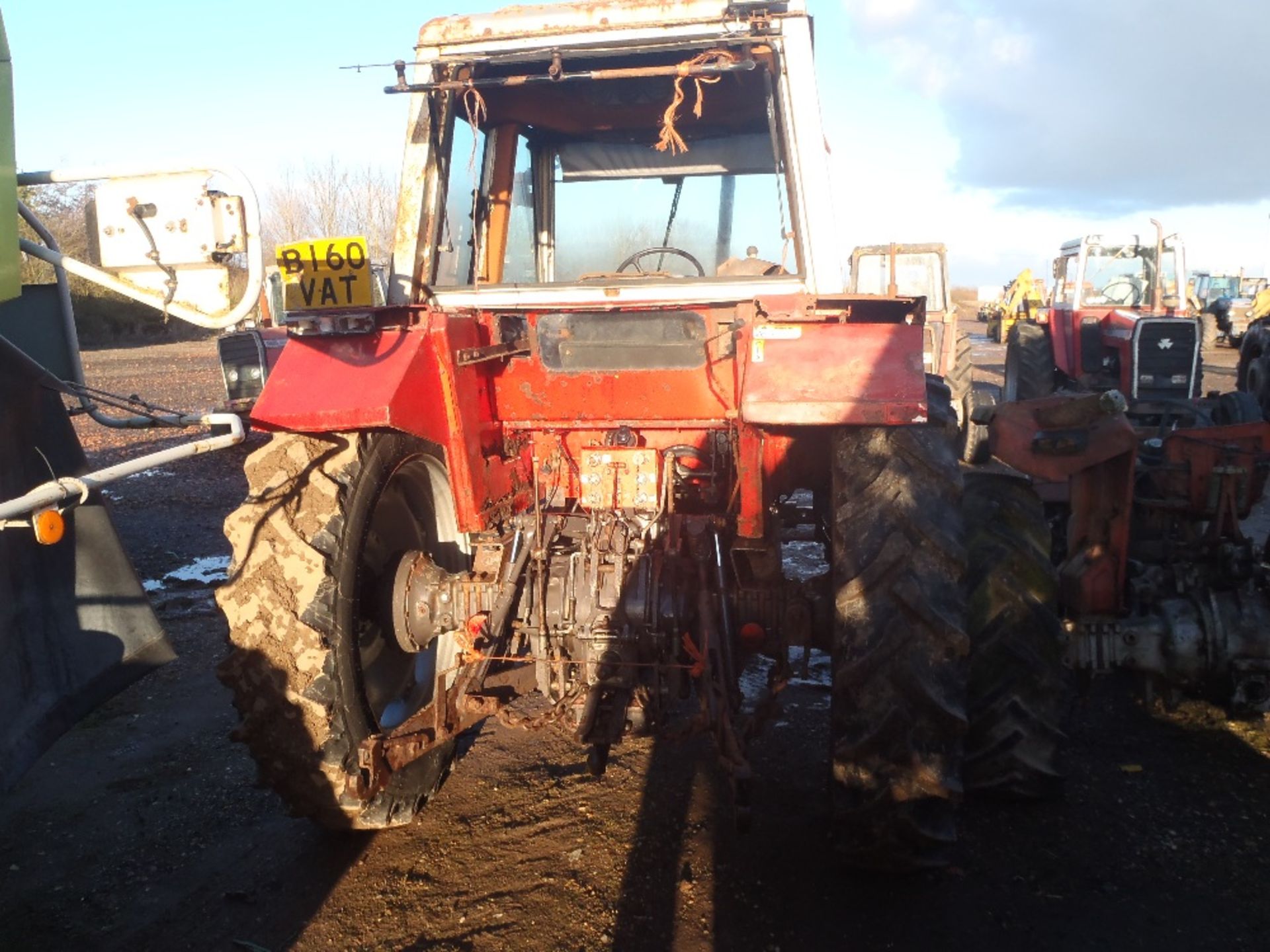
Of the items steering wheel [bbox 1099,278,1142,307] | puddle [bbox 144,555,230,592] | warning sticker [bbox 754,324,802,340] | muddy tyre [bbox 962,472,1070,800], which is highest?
warning sticker [bbox 754,324,802,340]

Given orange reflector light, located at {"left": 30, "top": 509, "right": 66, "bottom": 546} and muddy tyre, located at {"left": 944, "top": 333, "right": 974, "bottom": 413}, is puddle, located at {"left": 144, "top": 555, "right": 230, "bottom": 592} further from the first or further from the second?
muddy tyre, located at {"left": 944, "top": 333, "right": 974, "bottom": 413}

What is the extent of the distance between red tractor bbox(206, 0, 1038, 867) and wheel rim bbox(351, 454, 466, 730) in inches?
0.5

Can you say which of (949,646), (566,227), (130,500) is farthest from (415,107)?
(130,500)

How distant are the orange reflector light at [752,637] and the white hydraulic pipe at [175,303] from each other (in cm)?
170

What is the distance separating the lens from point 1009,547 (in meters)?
3.35

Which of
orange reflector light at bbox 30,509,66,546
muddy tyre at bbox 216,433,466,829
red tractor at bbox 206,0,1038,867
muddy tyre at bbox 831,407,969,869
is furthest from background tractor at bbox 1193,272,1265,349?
orange reflector light at bbox 30,509,66,546

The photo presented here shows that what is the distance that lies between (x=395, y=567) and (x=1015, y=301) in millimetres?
26585

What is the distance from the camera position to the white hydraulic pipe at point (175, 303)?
2.24m

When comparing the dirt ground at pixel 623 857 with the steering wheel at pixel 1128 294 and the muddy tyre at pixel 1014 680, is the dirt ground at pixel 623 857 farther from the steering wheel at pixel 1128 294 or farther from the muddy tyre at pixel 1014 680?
the steering wheel at pixel 1128 294

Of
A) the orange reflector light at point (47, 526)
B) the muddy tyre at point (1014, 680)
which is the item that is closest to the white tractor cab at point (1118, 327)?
the muddy tyre at point (1014, 680)

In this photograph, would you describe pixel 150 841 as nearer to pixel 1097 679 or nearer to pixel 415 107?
pixel 415 107

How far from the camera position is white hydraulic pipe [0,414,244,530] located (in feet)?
6.41

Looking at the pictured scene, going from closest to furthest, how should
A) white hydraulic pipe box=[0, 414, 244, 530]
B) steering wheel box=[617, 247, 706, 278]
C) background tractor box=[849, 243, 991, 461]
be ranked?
white hydraulic pipe box=[0, 414, 244, 530] → steering wheel box=[617, 247, 706, 278] → background tractor box=[849, 243, 991, 461]

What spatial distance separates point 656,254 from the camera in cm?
366
